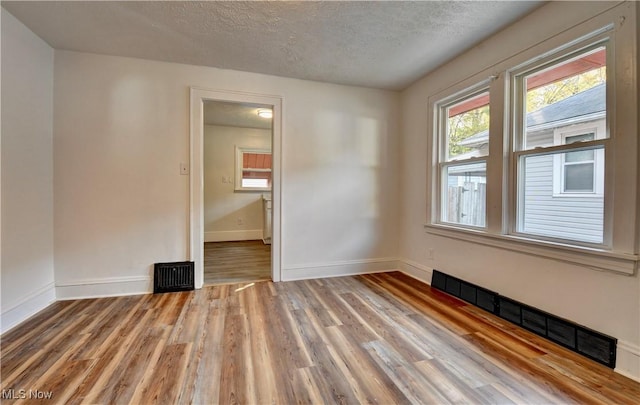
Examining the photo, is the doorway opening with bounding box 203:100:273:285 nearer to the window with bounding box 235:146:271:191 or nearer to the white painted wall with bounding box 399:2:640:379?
the window with bounding box 235:146:271:191

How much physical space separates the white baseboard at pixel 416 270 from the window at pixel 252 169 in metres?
3.58

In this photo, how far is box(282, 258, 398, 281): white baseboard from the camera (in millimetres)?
3303

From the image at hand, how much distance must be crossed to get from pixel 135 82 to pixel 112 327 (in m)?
2.30

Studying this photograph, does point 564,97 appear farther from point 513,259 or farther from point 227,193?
point 227,193

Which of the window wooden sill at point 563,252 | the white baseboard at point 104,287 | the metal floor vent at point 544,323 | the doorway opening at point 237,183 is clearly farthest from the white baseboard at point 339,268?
the doorway opening at point 237,183

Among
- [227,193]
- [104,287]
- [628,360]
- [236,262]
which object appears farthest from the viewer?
[227,193]

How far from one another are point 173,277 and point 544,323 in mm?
3302

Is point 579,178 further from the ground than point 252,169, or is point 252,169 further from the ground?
point 252,169

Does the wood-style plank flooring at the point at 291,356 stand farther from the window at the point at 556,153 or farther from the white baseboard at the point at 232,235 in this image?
the white baseboard at the point at 232,235

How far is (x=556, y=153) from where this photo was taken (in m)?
2.01

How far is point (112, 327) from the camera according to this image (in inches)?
82.7

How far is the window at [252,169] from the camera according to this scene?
5.82 m

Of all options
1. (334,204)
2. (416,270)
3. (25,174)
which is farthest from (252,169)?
(416,270)

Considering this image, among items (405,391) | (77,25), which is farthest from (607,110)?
(77,25)
